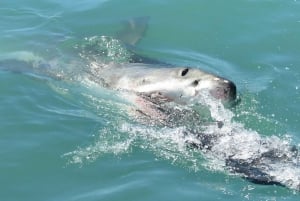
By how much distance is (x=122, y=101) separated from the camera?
740 cm

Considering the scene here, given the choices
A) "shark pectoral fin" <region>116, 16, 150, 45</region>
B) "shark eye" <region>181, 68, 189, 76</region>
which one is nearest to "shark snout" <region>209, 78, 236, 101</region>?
"shark eye" <region>181, 68, 189, 76</region>

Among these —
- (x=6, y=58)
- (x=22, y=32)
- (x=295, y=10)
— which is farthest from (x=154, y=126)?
(x=295, y=10)

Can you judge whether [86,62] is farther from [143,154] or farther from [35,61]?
[143,154]

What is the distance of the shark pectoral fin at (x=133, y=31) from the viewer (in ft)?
31.3

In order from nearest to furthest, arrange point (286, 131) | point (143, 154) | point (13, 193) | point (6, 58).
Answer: point (13, 193) → point (143, 154) → point (286, 131) → point (6, 58)

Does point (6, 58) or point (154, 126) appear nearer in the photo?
point (154, 126)

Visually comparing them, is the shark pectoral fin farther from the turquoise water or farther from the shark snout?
the shark snout

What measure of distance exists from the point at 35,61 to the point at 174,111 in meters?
2.64

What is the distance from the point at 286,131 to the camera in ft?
24.1

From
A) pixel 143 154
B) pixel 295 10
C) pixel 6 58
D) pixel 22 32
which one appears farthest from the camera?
pixel 295 10

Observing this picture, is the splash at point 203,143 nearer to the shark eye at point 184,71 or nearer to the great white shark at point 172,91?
the great white shark at point 172,91

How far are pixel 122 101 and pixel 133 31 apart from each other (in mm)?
2531

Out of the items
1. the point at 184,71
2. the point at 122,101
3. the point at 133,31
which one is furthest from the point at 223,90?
the point at 133,31

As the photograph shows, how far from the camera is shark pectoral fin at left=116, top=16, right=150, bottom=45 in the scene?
376 inches
